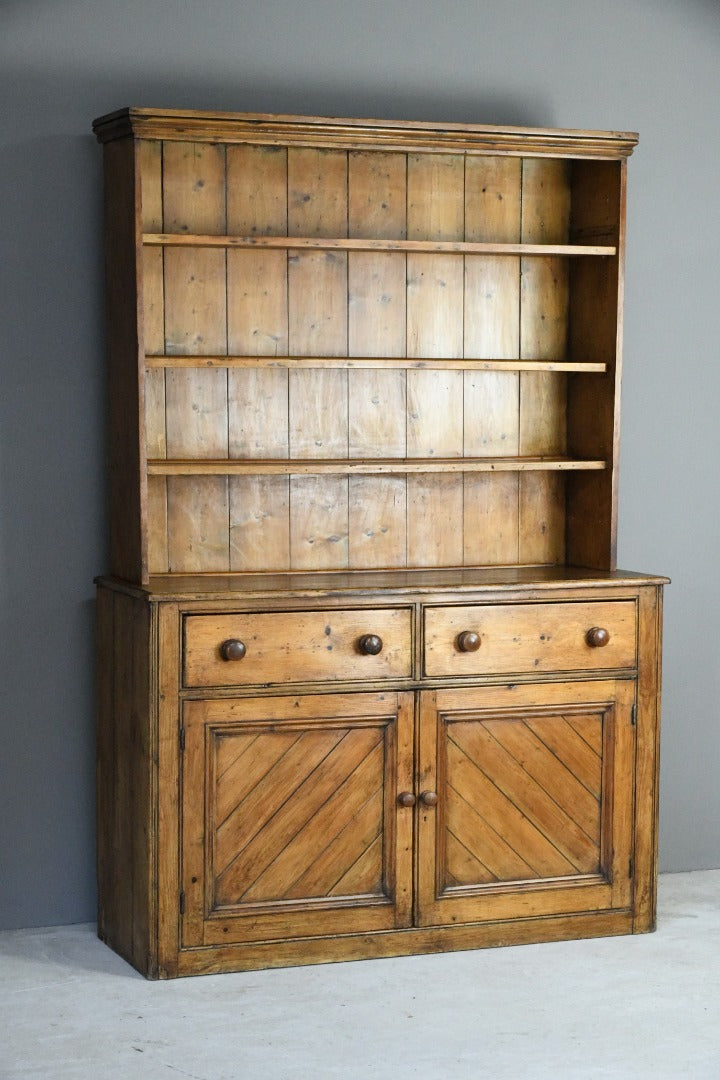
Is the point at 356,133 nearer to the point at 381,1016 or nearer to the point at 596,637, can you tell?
the point at 596,637

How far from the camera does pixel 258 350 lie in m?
4.10

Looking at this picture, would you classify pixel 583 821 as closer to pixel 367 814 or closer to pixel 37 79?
pixel 367 814

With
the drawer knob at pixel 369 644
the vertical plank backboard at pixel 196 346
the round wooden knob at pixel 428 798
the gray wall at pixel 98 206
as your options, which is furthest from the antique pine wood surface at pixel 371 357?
the round wooden knob at pixel 428 798

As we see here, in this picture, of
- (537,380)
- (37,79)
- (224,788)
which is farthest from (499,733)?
(37,79)

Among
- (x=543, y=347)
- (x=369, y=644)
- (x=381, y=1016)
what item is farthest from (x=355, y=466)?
(x=381, y=1016)

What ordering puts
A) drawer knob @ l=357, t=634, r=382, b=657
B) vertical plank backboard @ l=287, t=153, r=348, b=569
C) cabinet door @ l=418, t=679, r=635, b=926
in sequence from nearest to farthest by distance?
drawer knob @ l=357, t=634, r=382, b=657
cabinet door @ l=418, t=679, r=635, b=926
vertical plank backboard @ l=287, t=153, r=348, b=569

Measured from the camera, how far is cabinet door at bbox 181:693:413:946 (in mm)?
3682

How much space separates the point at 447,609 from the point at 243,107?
1.61 meters

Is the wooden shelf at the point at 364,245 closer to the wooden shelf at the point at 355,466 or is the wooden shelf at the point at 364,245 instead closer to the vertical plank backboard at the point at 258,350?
the vertical plank backboard at the point at 258,350

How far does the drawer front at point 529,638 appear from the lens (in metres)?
3.85

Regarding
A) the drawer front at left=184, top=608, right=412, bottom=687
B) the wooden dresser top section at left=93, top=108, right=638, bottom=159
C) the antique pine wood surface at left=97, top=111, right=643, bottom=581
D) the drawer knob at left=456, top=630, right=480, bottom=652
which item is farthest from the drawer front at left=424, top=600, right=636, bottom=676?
the wooden dresser top section at left=93, top=108, right=638, bottom=159

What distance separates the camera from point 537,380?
440cm

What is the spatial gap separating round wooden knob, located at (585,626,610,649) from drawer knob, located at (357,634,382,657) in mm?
625

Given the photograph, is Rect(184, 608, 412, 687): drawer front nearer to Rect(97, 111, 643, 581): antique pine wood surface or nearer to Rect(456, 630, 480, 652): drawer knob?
Rect(456, 630, 480, 652): drawer knob
